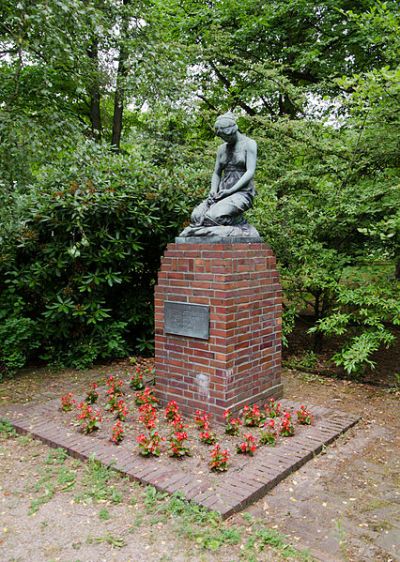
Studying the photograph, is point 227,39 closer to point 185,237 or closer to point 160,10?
point 160,10

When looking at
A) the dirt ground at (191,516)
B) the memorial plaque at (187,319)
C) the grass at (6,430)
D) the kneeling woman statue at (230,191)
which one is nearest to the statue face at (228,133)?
the kneeling woman statue at (230,191)

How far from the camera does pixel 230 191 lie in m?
4.29

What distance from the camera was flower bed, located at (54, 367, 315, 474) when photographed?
344cm

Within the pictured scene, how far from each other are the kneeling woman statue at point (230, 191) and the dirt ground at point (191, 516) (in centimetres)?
221

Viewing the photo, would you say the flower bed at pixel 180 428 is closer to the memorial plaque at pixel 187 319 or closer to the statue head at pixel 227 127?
the memorial plaque at pixel 187 319

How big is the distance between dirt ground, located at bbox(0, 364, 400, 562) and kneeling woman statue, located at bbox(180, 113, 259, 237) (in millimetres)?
2209

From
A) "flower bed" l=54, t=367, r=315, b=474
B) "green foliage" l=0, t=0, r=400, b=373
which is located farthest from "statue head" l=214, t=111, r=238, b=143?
"flower bed" l=54, t=367, r=315, b=474

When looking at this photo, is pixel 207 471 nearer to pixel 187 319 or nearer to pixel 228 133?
pixel 187 319

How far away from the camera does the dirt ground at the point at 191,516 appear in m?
2.46

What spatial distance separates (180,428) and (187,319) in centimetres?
103

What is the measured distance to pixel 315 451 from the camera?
143 inches

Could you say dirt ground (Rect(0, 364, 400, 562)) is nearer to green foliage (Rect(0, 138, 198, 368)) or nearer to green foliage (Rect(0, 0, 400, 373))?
green foliage (Rect(0, 0, 400, 373))

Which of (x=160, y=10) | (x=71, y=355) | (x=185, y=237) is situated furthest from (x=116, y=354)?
(x=160, y=10)

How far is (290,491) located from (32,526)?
5.70ft
